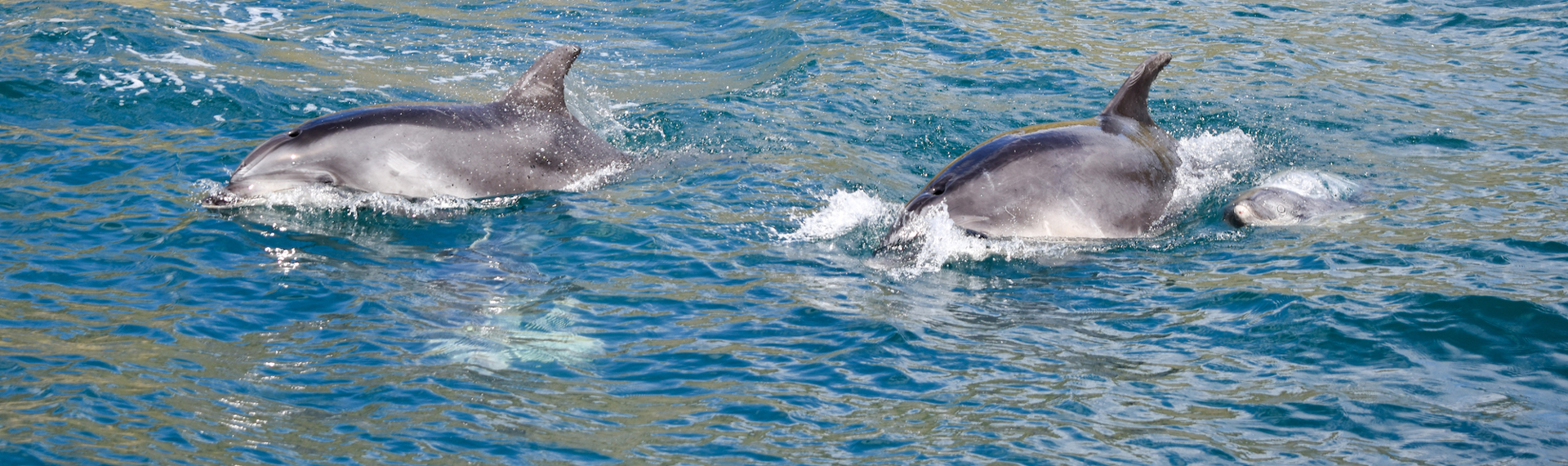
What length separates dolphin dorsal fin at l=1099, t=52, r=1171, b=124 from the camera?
32.3 ft

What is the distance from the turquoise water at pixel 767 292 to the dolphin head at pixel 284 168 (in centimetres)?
18

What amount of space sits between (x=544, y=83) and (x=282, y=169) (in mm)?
2221

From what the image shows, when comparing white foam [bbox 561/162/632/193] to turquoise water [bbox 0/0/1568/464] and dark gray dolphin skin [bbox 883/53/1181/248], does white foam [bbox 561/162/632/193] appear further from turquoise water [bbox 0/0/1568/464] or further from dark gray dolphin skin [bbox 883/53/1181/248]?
dark gray dolphin skin [bbox 883/53/1181/248]

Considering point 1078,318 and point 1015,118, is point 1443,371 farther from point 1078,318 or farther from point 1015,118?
point 1015,118

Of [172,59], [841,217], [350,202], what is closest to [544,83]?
→ [350,202]

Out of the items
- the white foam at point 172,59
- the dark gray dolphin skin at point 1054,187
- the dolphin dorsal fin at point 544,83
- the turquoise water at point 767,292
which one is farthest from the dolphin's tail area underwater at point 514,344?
the white foam at point 172,59

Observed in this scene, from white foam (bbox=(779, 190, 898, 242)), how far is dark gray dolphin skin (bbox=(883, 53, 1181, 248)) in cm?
64

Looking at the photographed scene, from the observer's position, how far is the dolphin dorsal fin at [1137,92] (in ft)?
32.3

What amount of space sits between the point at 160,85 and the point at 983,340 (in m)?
10.0

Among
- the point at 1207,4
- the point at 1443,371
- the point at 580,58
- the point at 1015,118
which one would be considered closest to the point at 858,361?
the point at 1443,371

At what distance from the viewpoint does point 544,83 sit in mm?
10195

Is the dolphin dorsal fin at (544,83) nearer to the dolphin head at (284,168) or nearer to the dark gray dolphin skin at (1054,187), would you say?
the dolphin head at (284,168)

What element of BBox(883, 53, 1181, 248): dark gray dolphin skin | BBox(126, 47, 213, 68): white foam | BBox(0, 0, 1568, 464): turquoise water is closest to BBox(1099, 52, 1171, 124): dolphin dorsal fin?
BBox(883, 53, 1181, 248): dark gray dolphin skin

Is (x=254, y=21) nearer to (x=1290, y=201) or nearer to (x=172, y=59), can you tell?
(x=172, y=59)
